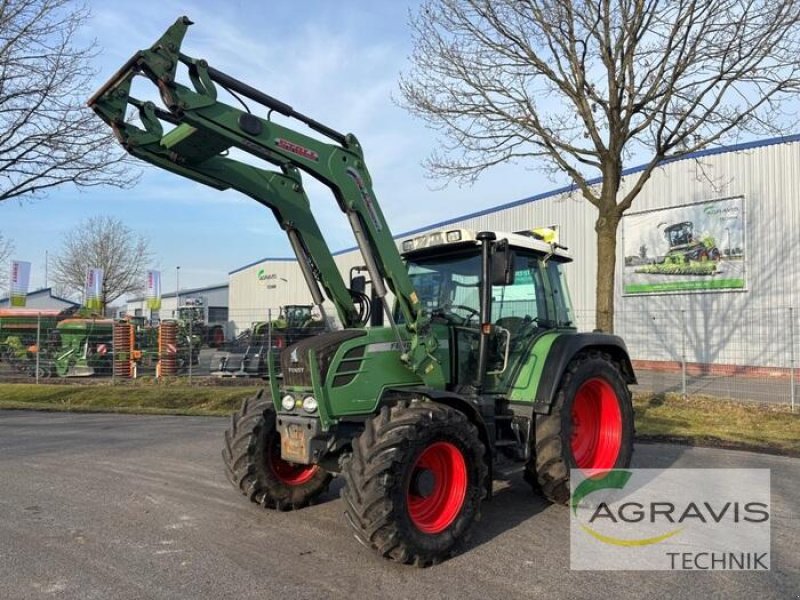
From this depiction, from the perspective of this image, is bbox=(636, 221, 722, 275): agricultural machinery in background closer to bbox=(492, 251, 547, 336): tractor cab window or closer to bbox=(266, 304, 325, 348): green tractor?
bbox=(266, 304, 325, 348): green tractor

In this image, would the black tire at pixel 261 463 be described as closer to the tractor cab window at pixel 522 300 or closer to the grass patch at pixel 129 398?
the tractor cab window at pixel 522 300

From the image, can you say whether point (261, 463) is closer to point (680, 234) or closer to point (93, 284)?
point (680, 234)

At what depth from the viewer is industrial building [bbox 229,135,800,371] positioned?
692 inches

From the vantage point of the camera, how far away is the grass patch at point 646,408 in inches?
368

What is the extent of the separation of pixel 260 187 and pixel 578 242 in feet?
63.6

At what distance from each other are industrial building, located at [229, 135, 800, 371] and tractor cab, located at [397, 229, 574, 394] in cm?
973

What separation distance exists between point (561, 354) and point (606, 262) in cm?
700

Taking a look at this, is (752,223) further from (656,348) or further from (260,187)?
(260,187)

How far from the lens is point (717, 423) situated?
417 inches

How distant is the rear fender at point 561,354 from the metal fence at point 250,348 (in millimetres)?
9384

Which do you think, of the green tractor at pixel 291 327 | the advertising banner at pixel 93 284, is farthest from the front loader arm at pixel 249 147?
the advertising banner at pixel 93 284

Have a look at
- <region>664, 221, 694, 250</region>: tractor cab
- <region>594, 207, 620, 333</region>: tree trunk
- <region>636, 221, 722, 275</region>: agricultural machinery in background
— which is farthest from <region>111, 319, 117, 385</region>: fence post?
<region>664, 221, 694, 250</region>: tractor cab

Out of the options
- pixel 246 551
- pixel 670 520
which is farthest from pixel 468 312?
pixel 246 551

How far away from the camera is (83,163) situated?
1336 centimetres
